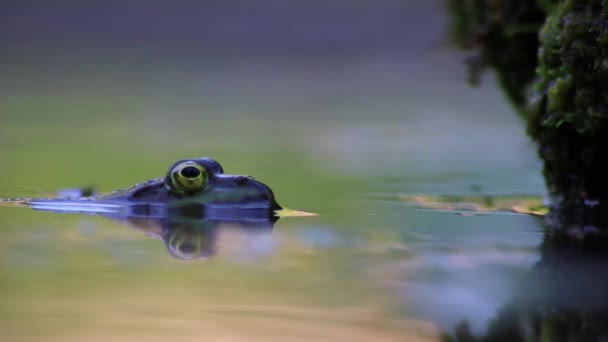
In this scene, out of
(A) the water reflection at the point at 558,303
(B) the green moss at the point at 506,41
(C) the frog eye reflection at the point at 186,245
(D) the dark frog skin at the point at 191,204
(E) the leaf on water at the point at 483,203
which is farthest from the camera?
(B) the green moss at the point at 506,41

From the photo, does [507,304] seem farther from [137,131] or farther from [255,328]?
[137,131]

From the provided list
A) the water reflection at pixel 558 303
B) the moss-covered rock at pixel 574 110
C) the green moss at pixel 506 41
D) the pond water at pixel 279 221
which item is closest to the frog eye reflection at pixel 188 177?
the pond water at pixel 279 221

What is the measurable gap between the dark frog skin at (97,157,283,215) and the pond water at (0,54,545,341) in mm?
153

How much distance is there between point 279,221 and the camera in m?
3.16

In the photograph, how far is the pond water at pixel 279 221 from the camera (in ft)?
6.53

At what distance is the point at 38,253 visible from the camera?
2.56 meters

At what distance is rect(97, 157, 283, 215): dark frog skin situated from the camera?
3106mm

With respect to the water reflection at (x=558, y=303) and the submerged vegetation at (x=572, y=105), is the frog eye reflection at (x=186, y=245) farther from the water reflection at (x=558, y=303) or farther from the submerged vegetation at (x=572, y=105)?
the submerged vegetation at (x=572, y=105)

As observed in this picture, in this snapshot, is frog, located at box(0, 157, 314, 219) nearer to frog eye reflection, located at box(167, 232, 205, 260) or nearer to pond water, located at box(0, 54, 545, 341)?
pond water, located at box(0, 54, 545, 341)

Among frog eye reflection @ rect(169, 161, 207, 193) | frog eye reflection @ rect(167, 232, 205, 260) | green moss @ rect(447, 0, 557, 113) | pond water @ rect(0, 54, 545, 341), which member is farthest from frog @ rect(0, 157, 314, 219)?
green moss @ rect(447, 0, 557, 113)

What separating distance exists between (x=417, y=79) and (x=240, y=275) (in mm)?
7423

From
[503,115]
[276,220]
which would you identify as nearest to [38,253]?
[276,220]

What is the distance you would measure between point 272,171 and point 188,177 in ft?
4.30

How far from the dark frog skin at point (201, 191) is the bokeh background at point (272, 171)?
0.20 m
